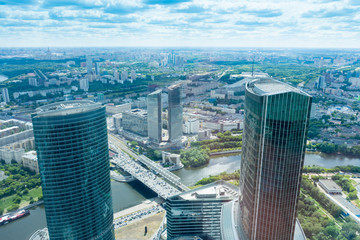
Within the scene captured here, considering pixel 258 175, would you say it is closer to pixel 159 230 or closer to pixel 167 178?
pixel 159 230

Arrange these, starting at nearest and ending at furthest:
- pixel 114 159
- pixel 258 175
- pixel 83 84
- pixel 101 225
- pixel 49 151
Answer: pixel 258 175 → pixel 49 151 → pixel 101 225 → pixel 114 159 → pixel 83 84

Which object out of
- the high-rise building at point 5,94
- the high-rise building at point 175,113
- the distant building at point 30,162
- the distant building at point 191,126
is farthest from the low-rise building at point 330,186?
the high-rise building at point 5,94

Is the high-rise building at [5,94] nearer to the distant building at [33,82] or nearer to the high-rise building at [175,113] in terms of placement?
the distant building at [33,82]

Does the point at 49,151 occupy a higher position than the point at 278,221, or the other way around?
the point at 49,151

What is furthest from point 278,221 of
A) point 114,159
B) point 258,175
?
point 114,159

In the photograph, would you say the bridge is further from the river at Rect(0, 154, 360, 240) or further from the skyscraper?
the skyscraper

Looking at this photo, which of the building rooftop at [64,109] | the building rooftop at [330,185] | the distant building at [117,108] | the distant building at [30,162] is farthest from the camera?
the distant building at [117,108]

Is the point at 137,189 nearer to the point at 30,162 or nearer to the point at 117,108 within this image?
the point at 30,162
